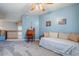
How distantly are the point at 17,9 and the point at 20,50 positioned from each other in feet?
2.37

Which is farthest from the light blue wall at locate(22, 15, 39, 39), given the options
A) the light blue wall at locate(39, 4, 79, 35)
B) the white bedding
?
the white bedding

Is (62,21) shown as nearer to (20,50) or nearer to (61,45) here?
(61,45)

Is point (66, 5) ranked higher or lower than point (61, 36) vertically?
higher

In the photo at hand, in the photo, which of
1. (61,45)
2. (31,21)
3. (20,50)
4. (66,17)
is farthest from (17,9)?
(61,45)

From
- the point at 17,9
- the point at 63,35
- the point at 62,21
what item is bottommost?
the point at 63,35

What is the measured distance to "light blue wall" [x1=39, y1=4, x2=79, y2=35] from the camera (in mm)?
2248

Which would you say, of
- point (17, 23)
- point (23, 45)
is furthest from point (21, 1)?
point (23, 45)

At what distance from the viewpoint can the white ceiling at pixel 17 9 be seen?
7.43 feet

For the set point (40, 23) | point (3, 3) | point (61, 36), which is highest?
point (3, 3)

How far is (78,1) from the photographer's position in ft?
7.43

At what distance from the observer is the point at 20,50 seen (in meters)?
2.28

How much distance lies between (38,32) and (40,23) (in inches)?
6.5

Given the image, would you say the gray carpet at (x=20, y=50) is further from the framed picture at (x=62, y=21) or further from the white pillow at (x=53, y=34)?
the framed picture at (x=62, y=21)

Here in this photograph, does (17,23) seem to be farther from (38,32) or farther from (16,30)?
(38,32)
